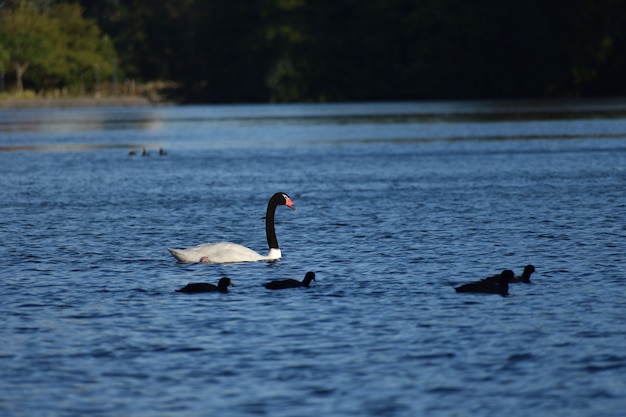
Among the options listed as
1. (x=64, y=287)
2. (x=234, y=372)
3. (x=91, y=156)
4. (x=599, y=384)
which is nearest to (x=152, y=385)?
(x=234, y=372)

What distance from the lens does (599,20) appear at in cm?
16525

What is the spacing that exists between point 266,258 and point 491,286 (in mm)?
5667

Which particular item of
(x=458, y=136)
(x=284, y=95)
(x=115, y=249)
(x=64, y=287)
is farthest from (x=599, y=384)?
(x=284, y=95)

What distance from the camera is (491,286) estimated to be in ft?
67.7

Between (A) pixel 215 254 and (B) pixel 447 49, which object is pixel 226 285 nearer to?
(A) pixel 215 254

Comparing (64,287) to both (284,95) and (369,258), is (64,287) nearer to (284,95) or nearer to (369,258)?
(369,258)

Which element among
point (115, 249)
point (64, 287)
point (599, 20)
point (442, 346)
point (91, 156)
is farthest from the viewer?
point (599, 20)

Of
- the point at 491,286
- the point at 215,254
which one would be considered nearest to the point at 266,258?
the point at 215,254

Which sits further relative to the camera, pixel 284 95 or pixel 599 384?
pixel 284 95

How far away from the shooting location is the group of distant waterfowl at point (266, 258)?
20.7m

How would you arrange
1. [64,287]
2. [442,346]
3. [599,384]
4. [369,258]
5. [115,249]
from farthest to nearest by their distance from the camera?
[115,249] < [369,258] < [64,287] < [442,346] < [599,384]

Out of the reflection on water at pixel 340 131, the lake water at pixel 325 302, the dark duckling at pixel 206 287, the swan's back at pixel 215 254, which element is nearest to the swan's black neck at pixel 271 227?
the lake water at pixel 325 302

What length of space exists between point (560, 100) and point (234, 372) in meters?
162

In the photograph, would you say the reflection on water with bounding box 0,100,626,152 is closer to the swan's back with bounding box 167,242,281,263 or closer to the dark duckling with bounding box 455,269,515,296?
the swan's back with bounding box 167,242,281,263
